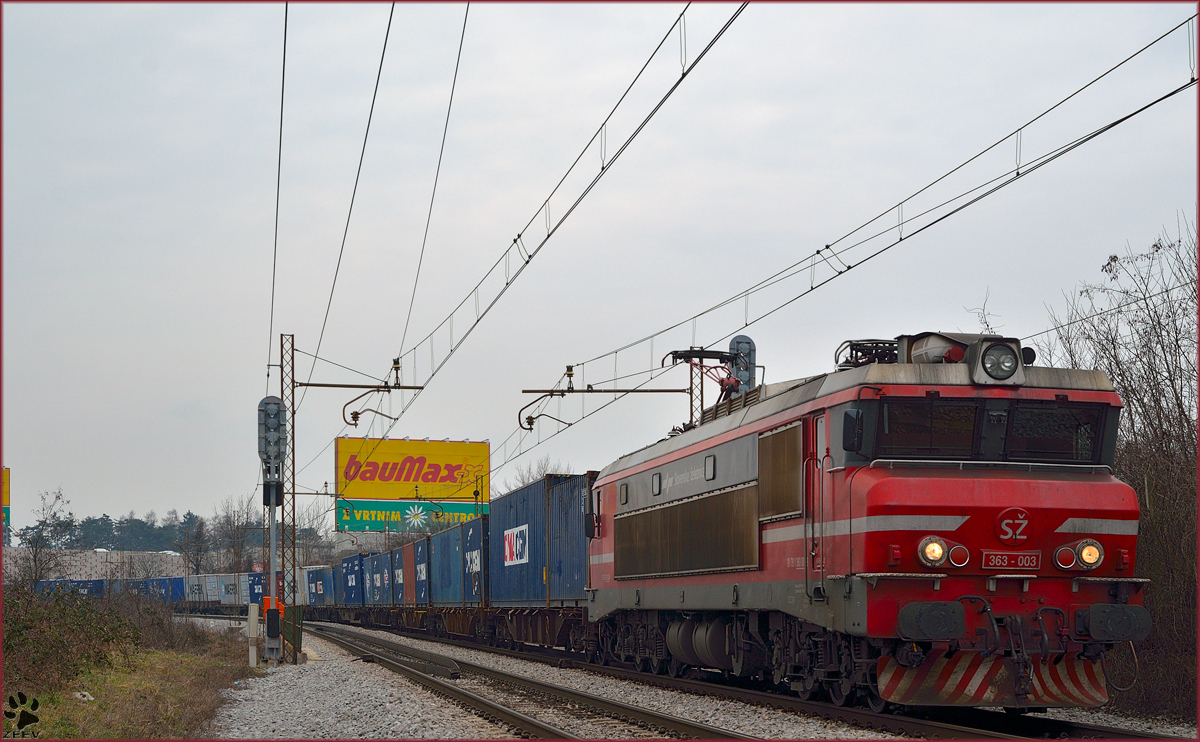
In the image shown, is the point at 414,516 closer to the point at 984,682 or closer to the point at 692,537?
the point at 692,537

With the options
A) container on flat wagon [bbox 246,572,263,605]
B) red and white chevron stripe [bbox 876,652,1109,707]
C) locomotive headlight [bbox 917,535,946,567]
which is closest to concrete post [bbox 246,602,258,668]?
red and white chevron stripe [bbox 876,652,1109,707]

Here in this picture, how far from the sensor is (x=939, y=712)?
13.6m

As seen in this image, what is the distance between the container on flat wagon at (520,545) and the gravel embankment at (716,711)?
4.47m

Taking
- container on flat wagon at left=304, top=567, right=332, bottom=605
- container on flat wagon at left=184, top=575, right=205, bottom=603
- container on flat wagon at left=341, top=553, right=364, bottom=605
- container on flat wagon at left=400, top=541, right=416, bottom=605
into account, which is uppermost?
container on flat wagon at left=400, top=541, right=416, bottom=605

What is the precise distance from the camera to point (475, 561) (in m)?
33.2

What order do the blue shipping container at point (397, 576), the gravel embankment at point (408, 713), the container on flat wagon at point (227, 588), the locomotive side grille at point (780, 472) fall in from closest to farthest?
the gravel embankment at point (408, 713), the locomotive side grille at point (780, 472), the blue shipping container at point (397, 576), the container on flat wagon at point (227, 588)

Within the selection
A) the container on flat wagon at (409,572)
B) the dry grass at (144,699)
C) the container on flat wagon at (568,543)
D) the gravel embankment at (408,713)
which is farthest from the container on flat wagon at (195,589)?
the gravel embankment at (408,713)

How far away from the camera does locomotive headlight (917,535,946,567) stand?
38.7ft

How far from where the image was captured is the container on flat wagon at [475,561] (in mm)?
32125

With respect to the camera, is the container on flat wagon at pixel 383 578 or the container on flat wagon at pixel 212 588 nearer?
the container on flat wagon at pixel 383 578

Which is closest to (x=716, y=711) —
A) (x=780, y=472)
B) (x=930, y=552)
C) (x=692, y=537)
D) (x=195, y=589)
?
(x=780, y=472)

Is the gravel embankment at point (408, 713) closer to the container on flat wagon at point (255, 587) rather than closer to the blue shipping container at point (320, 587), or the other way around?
the blue shipping container at point (320, 587)

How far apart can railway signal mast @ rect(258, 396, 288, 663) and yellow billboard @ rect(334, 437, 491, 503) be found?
34.3 metres

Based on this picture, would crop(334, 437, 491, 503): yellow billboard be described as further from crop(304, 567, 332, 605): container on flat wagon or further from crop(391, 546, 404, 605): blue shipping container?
crop(391, 546, 404, 605): blue shipping container
